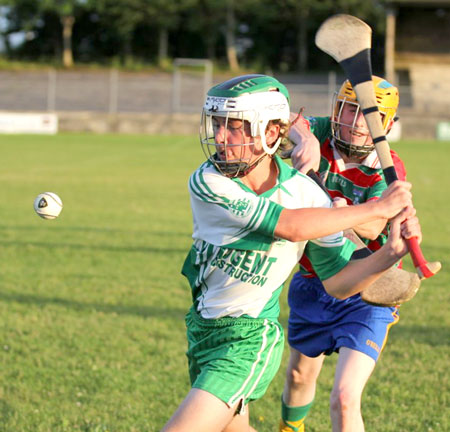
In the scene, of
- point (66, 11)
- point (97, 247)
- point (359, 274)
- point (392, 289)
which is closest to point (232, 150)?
point (359, 274)

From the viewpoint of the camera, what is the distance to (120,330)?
252 inches

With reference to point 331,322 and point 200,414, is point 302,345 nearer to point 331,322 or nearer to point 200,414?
point 331,322

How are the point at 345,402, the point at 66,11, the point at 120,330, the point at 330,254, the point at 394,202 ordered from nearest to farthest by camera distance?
the point at 394,202 → the point at 330,254 → the point at 345,402 → the point at 120,330 → the point at 66,11

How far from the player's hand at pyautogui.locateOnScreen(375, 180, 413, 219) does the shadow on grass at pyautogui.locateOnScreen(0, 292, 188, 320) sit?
421 cm

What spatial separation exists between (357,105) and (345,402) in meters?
1.53

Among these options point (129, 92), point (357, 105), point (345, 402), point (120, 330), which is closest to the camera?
point (345, 402)

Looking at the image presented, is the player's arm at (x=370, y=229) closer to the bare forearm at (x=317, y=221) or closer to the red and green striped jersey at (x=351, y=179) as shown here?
the red and green striped jersey at (x=351, y=179)

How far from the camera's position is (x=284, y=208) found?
9.93ft

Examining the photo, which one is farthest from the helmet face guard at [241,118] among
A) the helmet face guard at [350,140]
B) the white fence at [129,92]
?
the white fence at [129,92]

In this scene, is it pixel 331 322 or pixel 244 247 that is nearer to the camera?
pixel 244 247

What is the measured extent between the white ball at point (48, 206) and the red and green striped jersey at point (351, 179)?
1383 mm

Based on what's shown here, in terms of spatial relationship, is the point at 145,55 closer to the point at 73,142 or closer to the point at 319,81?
the point at 319,81

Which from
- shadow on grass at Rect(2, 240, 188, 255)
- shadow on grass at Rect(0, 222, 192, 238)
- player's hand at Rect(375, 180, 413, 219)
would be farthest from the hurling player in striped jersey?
shadow on grass at Rect(0, 222, 192, 238)

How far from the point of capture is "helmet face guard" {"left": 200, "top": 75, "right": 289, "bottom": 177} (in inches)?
121
